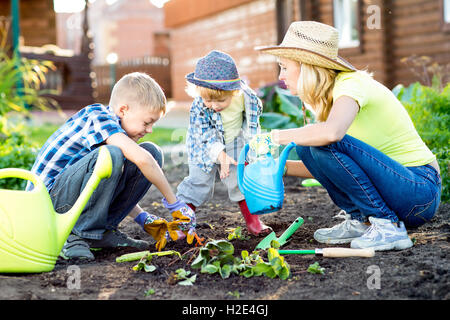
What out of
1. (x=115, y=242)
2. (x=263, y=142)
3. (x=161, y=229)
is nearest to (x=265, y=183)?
(x=263, y=142)

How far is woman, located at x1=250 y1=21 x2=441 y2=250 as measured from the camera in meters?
2.32

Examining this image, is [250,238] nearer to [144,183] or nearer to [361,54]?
[144,183]

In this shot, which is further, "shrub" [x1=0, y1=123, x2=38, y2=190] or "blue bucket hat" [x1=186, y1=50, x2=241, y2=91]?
"shrub" [x1=0, y1=123, x2=38, y2=190]

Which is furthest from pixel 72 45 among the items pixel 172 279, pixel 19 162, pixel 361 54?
pixel 172 279

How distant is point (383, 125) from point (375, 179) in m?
0.25

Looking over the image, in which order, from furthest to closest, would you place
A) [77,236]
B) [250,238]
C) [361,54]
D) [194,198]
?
[361,54] → [194,198] → [250,238] → [77,236]

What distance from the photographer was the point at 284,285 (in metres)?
1.96

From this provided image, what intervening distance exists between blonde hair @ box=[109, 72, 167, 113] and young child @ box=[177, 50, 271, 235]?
33 centimetres

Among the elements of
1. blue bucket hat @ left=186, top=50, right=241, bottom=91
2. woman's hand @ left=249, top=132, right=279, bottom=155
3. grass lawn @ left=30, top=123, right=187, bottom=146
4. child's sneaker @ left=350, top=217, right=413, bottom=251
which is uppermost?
blue bucket hat @ left=186, top=50, right=241, bottom=91

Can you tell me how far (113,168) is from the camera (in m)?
2.31

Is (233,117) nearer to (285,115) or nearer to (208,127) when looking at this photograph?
(208,127)

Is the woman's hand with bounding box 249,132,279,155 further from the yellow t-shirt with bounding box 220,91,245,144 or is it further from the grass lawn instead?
the grass lawn

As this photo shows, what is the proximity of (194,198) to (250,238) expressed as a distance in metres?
0.44

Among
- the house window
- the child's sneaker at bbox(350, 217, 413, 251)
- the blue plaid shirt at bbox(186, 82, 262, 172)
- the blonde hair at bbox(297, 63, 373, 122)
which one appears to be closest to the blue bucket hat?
the blue plaid shirt at bbox(186, 82, 262, 172)
